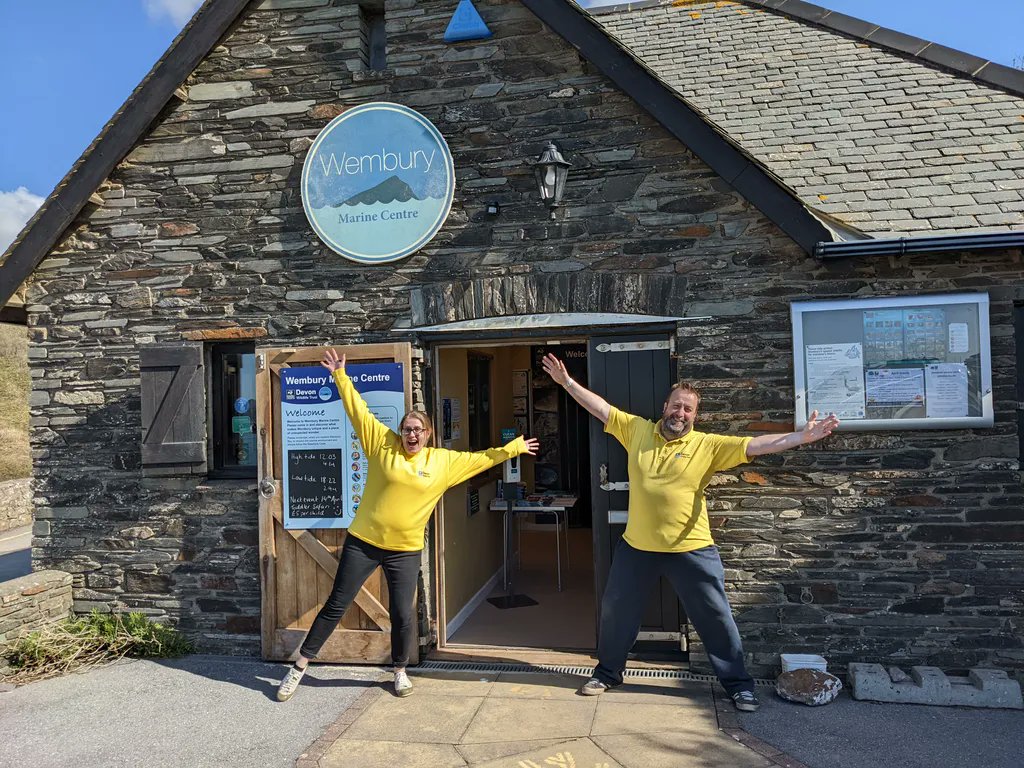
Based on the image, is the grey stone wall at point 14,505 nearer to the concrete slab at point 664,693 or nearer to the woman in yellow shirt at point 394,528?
the woman in yellow shirt at point 394,528

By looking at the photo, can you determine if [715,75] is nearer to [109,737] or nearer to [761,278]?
[761,278]

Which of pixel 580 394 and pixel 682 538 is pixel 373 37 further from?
pixel 682 538

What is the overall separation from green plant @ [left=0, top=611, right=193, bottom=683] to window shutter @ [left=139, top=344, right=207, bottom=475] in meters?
1.29

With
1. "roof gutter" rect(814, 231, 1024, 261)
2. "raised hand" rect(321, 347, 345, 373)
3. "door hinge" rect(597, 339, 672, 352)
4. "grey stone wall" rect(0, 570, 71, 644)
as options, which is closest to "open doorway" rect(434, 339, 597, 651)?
"door hinge" rect(597, 339, 672, 352)

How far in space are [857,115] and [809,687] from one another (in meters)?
4.60

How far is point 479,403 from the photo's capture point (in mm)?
7816

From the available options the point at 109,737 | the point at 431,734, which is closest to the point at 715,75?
the point at 431,734

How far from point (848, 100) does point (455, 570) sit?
210 inches

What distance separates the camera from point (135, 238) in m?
6.18

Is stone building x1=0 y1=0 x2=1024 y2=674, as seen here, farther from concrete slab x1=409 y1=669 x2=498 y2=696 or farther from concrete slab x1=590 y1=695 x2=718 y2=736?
concrete slab x1=590 y1=695 x2=718 y2=736

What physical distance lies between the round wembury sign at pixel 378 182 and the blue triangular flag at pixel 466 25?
0.65m

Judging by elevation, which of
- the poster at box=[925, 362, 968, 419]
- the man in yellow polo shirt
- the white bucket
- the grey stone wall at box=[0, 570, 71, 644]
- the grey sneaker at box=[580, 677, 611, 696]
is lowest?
the grey sneaker at box=[580, 677, 611, 696]

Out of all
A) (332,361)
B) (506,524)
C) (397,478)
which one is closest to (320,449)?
(332,361)

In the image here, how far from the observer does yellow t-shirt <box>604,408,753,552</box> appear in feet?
A: 15.5
